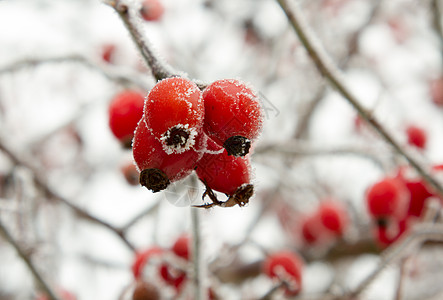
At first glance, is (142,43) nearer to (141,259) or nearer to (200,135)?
(200,135)

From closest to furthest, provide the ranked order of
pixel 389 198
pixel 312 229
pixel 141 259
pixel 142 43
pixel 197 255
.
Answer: pixel 142 43, pixel 197 255, pixel 141 259, pixel 389 198, pixel 312 229

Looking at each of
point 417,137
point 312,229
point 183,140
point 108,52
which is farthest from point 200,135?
point 108,52

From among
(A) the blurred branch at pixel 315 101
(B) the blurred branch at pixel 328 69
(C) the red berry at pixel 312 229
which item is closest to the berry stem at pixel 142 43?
Answer: (B) the blurred branch at pixel 328 69

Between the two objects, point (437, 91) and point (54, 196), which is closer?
point (54, 196)

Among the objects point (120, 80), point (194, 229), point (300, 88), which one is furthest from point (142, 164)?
point (300, 88)

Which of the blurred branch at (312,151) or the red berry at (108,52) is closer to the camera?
the blurred branch at (312,151)

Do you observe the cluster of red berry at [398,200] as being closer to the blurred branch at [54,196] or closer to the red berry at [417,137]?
the red berry at [417,137]
